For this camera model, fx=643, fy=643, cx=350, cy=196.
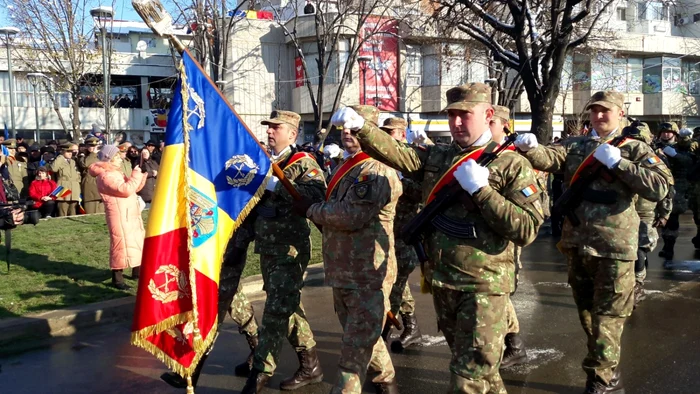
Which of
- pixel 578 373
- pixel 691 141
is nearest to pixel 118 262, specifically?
pixel 578 373

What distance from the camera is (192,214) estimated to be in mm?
4227

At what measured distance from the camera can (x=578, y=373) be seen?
16.6ft

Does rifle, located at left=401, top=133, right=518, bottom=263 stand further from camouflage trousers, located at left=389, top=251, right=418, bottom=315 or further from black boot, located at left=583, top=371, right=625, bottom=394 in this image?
camouflage trousers, located at left=389, top=251, right=418, bottom=315

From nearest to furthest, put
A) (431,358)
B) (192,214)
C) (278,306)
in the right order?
(192,214), (278,306), (431,358)

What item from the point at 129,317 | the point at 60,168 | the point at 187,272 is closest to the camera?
the point at 187,272

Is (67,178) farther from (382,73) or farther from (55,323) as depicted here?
(382,73)

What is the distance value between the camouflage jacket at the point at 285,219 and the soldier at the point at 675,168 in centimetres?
668

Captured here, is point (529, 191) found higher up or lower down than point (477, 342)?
higher up

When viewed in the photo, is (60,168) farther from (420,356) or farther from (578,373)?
(578,373)

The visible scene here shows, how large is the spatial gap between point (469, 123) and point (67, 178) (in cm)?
1120

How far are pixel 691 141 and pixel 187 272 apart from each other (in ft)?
29.8

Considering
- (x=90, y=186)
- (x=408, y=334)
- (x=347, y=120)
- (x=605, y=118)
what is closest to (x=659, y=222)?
(x=605, y=118)

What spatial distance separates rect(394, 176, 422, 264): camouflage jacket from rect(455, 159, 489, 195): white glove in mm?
1864

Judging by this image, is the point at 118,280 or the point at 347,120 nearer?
the point at 347,120
